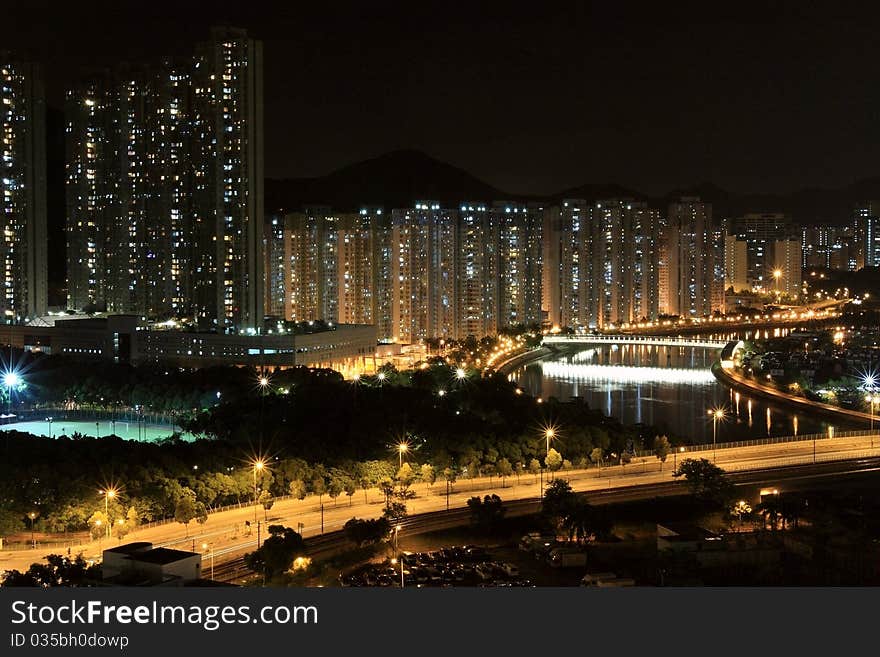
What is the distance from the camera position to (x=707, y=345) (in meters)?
15.8

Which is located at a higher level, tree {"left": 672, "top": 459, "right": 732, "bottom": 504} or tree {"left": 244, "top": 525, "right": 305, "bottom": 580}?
tree {"left": 672, "top": 459, "right": 732, "bottom": 504}

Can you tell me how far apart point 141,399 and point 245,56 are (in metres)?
3.94

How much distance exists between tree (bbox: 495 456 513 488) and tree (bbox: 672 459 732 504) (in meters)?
0.95

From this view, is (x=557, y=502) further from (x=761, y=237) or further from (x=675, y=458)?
(x=761, y=237)

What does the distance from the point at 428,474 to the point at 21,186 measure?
7741mm

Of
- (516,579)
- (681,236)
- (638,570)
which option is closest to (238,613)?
(516,579)

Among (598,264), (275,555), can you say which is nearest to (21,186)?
(275,555)

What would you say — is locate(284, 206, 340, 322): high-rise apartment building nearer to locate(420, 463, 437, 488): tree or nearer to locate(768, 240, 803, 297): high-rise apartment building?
locate(420, 463, 437, 488): tree

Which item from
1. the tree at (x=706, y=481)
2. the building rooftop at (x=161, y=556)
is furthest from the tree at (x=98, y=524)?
the tree at (x=706, y=481)

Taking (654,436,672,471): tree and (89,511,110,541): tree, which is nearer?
(89,511,110,541): tree

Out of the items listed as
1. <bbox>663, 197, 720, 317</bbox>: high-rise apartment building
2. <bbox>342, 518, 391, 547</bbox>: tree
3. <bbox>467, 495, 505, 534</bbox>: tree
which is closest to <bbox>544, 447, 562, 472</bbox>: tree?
<bbox>467, 495, 505, 534</bbox>: tree

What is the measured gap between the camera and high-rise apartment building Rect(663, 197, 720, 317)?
2014 cm

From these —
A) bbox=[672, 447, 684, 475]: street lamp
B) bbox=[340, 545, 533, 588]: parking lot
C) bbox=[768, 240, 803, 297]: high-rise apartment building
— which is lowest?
bbox=[340, 545, 533, 588]: parking lot

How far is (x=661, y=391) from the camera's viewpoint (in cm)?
1123
